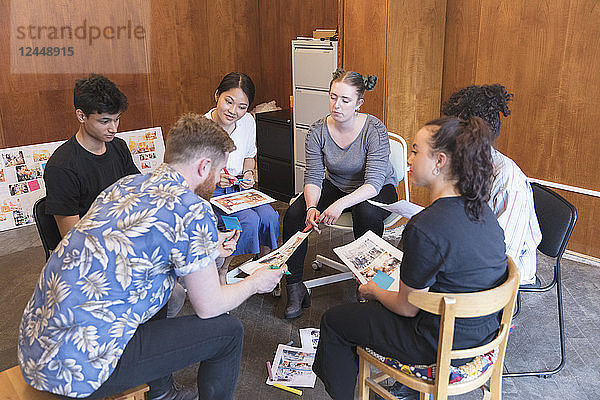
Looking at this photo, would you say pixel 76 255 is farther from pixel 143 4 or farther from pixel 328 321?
pixel 143 4

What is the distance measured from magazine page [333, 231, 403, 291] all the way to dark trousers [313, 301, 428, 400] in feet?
0.99

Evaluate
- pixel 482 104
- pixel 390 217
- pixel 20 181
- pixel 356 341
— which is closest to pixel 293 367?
pixel 356 341

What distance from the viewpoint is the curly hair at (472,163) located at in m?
1.78

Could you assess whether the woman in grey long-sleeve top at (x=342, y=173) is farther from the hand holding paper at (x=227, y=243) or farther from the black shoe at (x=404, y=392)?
the black shoe at (x=404, y=392)

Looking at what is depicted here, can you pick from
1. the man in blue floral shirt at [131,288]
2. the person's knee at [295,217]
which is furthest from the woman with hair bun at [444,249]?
the person's knee at [295,217]

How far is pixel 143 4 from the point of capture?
515cm

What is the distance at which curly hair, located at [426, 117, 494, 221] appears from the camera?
1782 mm

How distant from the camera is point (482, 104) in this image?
2.47 metres

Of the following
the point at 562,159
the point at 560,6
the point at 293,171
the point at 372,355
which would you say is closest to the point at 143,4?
the point at 293,171

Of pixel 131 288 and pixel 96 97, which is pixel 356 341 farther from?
pixel 96 97

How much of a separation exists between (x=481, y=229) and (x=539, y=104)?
Result: 2514 millimetres

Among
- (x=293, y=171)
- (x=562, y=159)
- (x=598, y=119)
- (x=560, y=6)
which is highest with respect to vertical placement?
(x=560, y=6)

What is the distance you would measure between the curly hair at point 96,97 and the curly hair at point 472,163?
1.65m

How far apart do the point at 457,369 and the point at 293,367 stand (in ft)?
3.38
